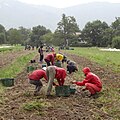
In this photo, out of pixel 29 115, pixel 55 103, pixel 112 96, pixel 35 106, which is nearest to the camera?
pixel 29 115

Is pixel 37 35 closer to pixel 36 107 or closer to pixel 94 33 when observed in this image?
pixel 94 33

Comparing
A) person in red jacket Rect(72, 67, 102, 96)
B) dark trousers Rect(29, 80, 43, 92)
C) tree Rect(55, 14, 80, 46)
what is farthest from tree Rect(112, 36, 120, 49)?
dark trousers Rect(29, 80, 43, 92)

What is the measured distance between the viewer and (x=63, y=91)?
1195 centimetres

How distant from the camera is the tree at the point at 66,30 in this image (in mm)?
118938

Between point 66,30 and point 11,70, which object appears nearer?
point 11,70

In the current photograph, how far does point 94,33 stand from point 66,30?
1618 cm

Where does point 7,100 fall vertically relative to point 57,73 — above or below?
below

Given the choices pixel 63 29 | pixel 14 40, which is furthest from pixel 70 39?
pixel 14 40

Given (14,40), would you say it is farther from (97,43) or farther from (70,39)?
(97,43)

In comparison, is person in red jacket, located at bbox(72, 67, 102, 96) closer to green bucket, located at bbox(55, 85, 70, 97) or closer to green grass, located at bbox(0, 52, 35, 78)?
green bucket, located at bbox(55, 85, 70, 97)

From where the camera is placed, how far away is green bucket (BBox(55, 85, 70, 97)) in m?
11.8

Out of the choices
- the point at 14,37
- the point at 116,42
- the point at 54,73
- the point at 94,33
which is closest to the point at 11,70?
the point at 54,73

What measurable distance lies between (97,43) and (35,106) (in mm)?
97377

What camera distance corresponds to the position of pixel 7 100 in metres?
11.6
